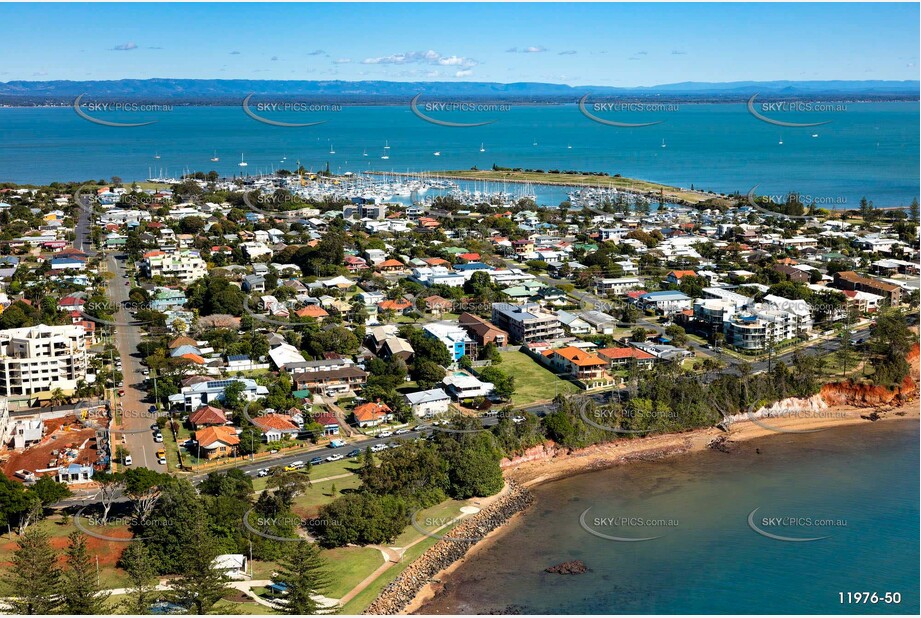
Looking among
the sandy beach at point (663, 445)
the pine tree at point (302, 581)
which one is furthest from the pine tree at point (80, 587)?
the sandy beach at point (663, 445)

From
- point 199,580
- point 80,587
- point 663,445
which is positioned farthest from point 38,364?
point 663,445

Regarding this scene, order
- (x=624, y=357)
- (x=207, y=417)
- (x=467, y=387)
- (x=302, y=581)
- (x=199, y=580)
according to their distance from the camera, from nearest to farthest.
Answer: (x=199, y=580)
(x=302, y=581)
(x=207, y=417)
(x=467, y=387)
(x=624, y=357)

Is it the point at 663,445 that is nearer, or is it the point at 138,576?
the point at 138,576

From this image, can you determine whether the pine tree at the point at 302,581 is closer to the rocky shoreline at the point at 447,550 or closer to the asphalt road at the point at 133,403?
the rocky shoreline at the point at 447,550

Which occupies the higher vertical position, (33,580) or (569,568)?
(33,580)

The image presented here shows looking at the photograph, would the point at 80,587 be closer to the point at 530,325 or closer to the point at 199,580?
the point at 199,580

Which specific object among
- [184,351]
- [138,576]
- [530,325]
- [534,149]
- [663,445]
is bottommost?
[663,445]
